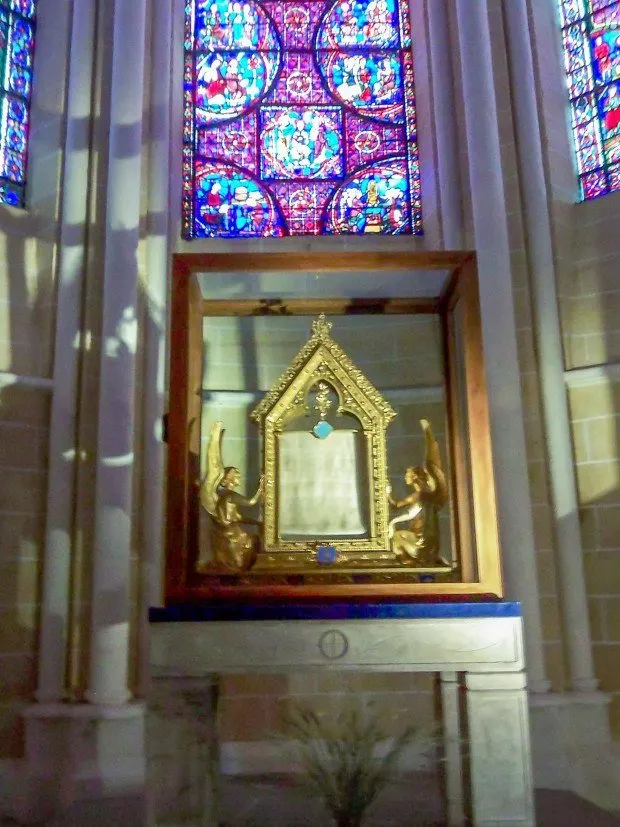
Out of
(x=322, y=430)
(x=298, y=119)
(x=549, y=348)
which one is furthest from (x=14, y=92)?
(x=549, y=348)

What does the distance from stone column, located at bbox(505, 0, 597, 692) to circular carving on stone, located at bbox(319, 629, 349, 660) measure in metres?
2.23

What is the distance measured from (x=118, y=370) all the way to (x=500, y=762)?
3.37m

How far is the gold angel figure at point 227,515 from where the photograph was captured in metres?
3.93

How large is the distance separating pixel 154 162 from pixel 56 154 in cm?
72

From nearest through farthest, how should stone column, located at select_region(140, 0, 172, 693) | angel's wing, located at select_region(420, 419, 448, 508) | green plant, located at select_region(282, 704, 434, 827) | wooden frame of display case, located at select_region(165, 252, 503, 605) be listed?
1. green plant, located at select_region(282, 704, 434, 827)
2. wooden frame of display case, located at select_region(165, 252, 503, 605)
3. angel's wing, located at select_region(420, 419, 448, 508)
4. stone column, located at select_region(140, 0, 172, 693)

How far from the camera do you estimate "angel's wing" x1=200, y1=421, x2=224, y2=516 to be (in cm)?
A: 399

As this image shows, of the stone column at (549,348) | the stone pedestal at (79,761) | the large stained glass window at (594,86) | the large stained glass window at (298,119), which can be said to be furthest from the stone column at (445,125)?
the stone pedestal at (79,761)

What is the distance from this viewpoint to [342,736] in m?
3.13

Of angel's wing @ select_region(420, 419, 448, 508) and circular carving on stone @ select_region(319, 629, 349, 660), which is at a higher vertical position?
angel's wing @ select_region(420, 419, 448, 508)

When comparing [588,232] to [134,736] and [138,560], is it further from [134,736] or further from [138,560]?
[134,736]

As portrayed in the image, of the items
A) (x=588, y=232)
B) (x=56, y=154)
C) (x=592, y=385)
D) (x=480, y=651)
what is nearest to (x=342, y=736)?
(x=480, y=651)

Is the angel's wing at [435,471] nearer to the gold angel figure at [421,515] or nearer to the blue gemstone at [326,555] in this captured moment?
the gold angel figure at [421,515]

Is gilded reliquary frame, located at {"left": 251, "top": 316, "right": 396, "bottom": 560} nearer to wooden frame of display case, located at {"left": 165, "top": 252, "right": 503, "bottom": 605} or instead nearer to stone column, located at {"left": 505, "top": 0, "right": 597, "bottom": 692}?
wooden frame of display case, located at {"left": 165, "top": 252, "right": 503, "bottom": 605}

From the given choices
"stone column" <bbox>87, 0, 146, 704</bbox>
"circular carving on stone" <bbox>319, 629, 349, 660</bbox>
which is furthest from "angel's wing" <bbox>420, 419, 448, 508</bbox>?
"stone column" <bbox>87, 0, 146, 704</bbox>
